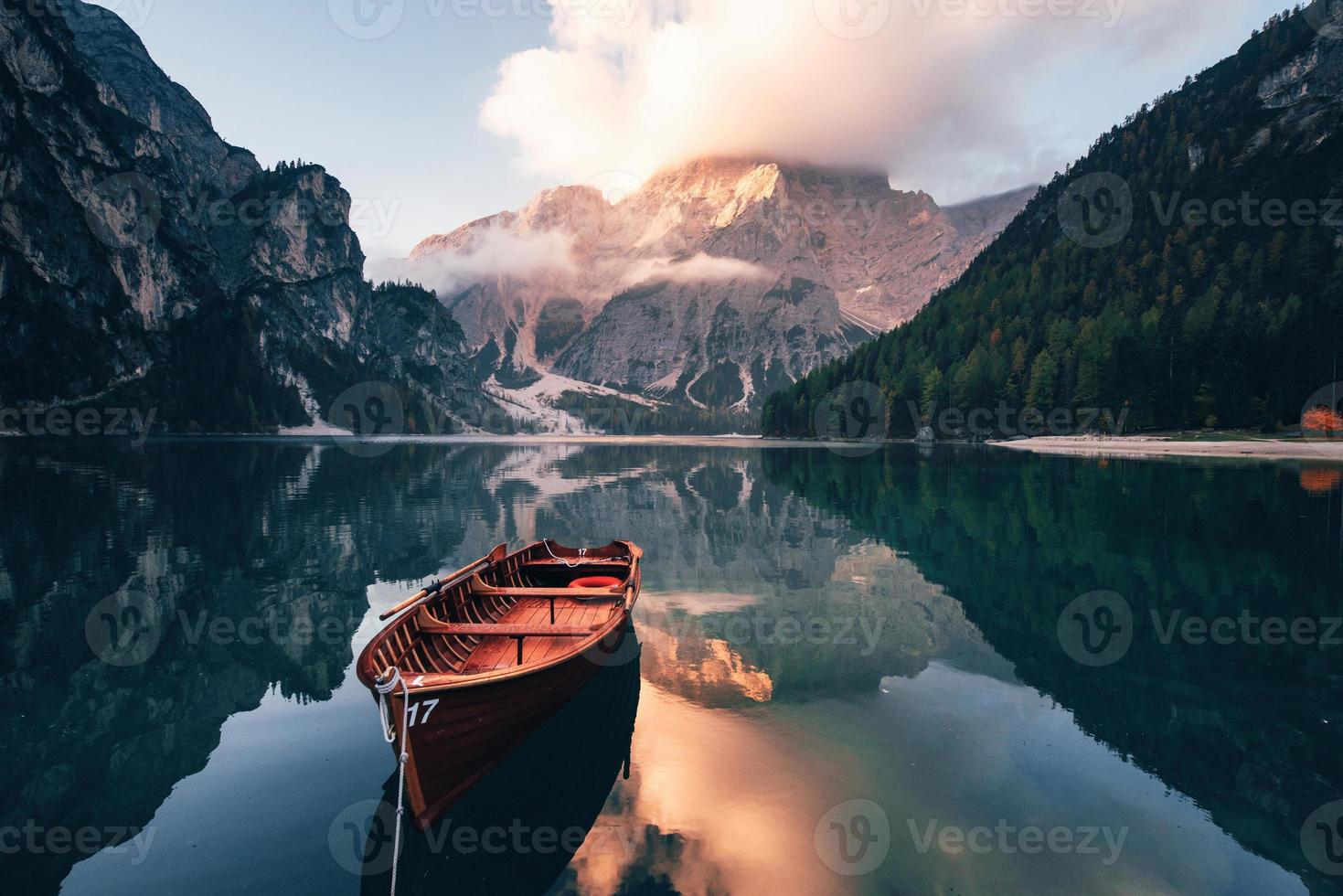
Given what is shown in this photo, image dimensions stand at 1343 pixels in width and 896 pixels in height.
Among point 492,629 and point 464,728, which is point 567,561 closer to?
point 492,629

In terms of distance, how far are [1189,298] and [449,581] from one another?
20137cm

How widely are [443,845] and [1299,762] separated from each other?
56.2 feet

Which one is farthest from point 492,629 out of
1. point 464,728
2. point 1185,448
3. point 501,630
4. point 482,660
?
point 1185,448

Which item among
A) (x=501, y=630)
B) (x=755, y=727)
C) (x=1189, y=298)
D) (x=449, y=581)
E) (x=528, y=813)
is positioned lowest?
(x=755, y=727)

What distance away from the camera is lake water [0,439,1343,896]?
1027cm

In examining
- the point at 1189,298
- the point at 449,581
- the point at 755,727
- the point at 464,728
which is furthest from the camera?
the point at 1189,298

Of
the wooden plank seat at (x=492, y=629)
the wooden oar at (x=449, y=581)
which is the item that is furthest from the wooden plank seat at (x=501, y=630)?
the wooden oar at (x=449, y=581)

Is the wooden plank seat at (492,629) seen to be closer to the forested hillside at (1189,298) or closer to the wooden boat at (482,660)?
the wooden boat at (482,660)

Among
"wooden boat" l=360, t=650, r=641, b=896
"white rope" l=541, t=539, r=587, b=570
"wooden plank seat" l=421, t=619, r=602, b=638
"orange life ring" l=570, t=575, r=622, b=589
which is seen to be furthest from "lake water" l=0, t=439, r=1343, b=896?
"white rope" l=541, t=539, r=587, b=570

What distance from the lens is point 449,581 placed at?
1716cm

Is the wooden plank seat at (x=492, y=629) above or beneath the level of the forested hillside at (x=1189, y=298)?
beneath

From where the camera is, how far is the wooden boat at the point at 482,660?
412 inches

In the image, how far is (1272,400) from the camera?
105m

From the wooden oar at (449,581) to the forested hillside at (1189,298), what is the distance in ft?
450
